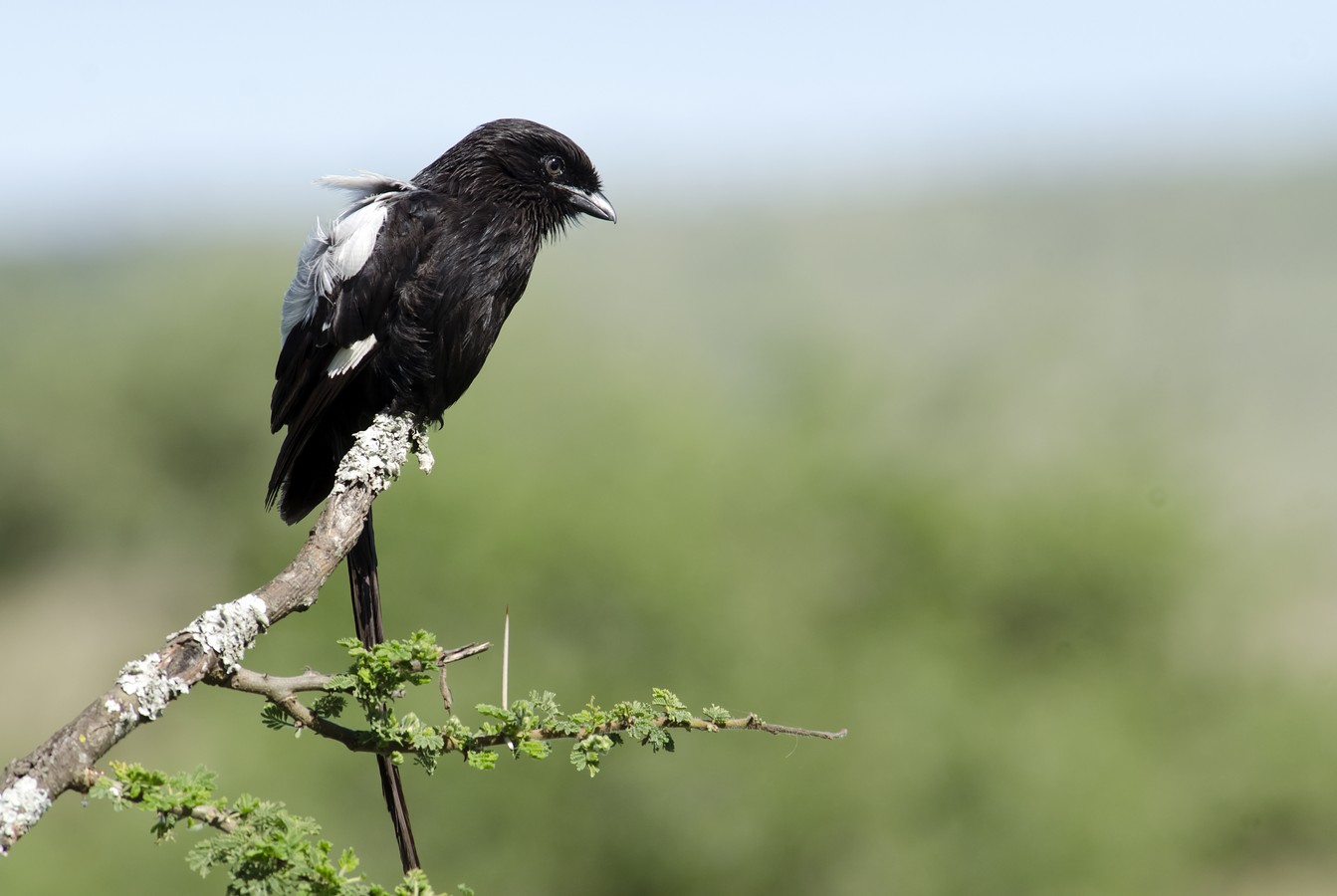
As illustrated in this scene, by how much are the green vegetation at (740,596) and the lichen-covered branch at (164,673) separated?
8.23 metres

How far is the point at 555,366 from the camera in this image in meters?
15.4


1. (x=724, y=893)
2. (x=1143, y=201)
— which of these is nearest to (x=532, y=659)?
(x=724, y=893)

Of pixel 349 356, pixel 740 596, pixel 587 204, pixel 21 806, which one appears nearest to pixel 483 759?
pixel 21 806

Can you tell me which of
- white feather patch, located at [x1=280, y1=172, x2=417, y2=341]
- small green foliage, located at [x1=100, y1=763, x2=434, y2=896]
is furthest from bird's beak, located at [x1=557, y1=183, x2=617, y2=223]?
small green foliage, located at [x1=100, y1=763, x2=434, y2=896]

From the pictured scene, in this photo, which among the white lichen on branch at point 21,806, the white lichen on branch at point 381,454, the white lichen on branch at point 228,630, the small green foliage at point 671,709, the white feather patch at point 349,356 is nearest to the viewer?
the white lichen on branch at point 21,806

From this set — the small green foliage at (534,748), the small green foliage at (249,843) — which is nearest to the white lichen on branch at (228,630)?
the small green foliage at (249,843)

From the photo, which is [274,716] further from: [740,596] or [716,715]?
[740,596]

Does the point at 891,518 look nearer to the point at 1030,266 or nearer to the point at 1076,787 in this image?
the point at 1076,787

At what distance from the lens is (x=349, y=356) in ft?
12.8

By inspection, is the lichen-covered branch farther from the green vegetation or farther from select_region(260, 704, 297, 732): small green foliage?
the green vegetation

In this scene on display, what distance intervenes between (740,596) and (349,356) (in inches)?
372

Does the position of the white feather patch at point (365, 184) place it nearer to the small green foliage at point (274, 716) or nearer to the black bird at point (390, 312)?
the black bird at point (390, 312)

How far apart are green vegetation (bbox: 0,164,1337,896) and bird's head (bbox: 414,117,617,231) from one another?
713cm

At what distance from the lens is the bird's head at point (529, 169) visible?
4270 millimetres
